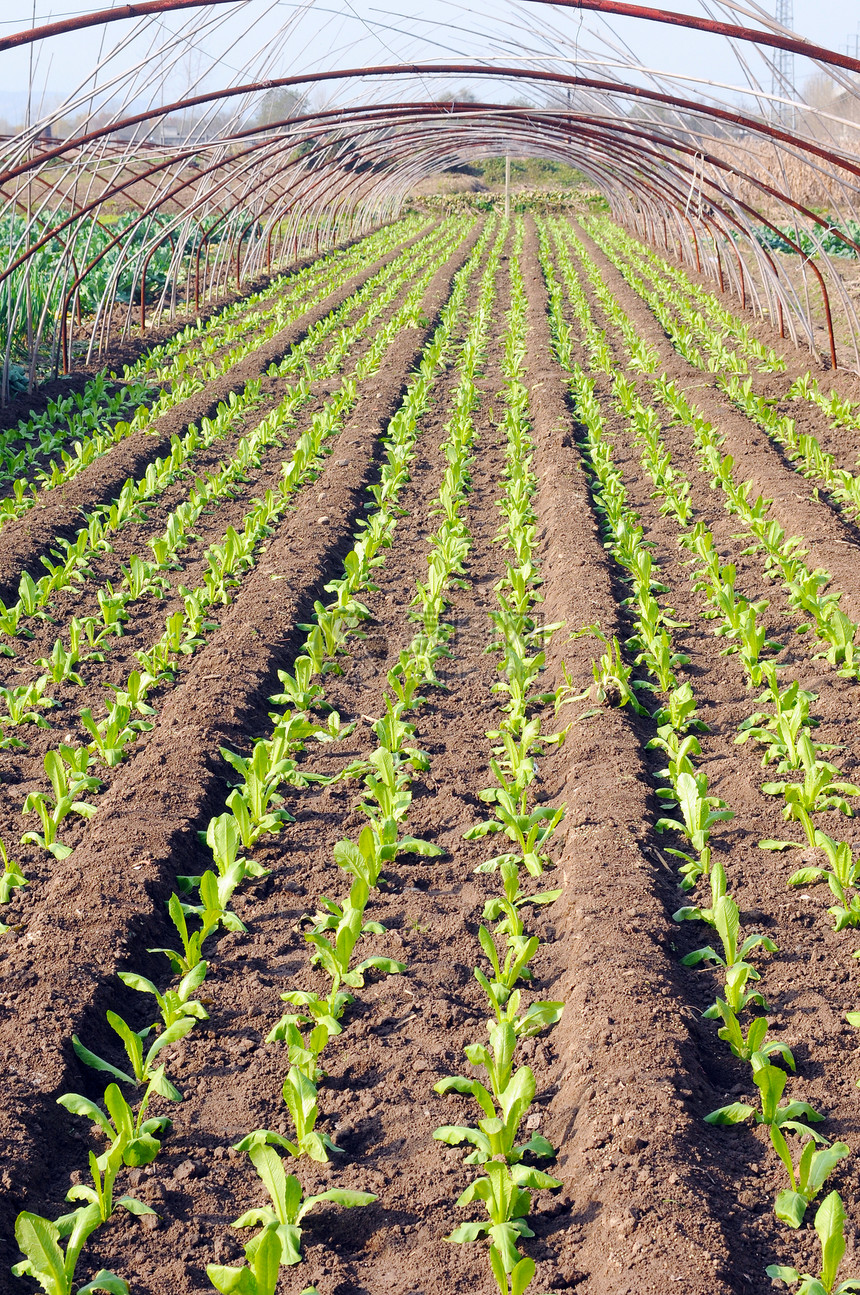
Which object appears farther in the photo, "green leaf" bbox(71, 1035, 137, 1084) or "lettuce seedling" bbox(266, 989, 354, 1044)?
"lettuce seedling" bbox(266, 989, 354, 1044)

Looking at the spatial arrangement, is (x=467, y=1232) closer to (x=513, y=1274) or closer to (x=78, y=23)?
(x=513, y=1274)

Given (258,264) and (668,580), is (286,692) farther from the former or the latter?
(258,264)

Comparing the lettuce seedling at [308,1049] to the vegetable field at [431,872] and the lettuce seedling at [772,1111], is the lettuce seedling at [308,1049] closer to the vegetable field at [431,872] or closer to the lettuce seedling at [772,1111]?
the vegetable field at [431,872]

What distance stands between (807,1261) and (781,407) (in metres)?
7.28

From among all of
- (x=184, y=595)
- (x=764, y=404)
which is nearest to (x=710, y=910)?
(x=184, y=595)

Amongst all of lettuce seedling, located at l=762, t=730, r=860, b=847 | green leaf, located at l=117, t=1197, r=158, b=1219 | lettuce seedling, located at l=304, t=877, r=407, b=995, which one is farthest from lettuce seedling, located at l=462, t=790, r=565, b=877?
green leaf, located at l=117, t=1197, r=158, b=1219

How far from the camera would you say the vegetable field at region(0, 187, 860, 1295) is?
2.15 meters

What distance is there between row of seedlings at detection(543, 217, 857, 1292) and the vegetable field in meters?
0.01

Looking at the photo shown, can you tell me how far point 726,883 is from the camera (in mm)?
3104

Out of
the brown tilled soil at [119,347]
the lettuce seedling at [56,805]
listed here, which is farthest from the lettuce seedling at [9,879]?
the brown tilled soil at [119,347]

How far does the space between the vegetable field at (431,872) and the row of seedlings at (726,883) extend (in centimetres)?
1

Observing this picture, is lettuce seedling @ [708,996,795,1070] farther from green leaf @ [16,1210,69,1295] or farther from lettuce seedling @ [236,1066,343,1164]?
green leaf @ [16,1210,69,1295]

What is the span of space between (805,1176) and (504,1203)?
0.59m

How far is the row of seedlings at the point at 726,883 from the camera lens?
2113 mm
